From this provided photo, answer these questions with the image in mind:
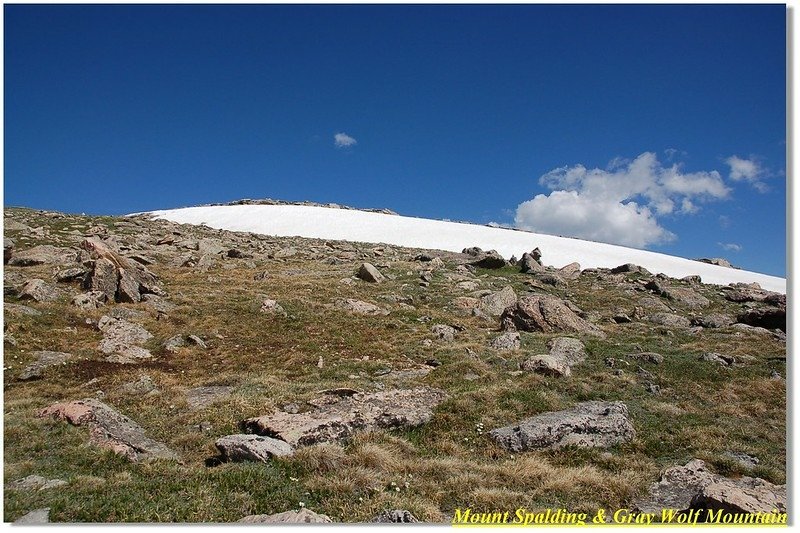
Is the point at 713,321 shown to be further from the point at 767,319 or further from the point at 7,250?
the point at 7,250

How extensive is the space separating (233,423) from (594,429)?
379 inches

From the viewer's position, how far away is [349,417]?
11.6 meters

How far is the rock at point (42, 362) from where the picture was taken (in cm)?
1448

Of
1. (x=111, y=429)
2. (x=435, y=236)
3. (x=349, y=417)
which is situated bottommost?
(x=111, y=429)

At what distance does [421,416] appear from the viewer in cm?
1258

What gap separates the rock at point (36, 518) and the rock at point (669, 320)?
95.5ft

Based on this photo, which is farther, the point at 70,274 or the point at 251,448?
the point at 70,274

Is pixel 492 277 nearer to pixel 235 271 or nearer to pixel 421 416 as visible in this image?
pixel 235 271

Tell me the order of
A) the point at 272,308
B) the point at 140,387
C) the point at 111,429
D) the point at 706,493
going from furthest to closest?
the point at 272,308
the point at 140,387
the point at 111,429
the point at 706,493

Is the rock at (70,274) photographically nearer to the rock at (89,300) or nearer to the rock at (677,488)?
→ the rock at (89,300)

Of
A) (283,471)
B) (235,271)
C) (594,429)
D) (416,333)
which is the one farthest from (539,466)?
(235,271)

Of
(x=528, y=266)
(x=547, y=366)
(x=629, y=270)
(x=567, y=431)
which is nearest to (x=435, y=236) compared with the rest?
(x=528, y=266)

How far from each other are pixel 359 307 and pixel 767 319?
2396 centimetres

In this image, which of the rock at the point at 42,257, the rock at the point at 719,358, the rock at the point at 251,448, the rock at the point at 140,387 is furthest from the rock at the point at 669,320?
the rock at the point at 42,257
